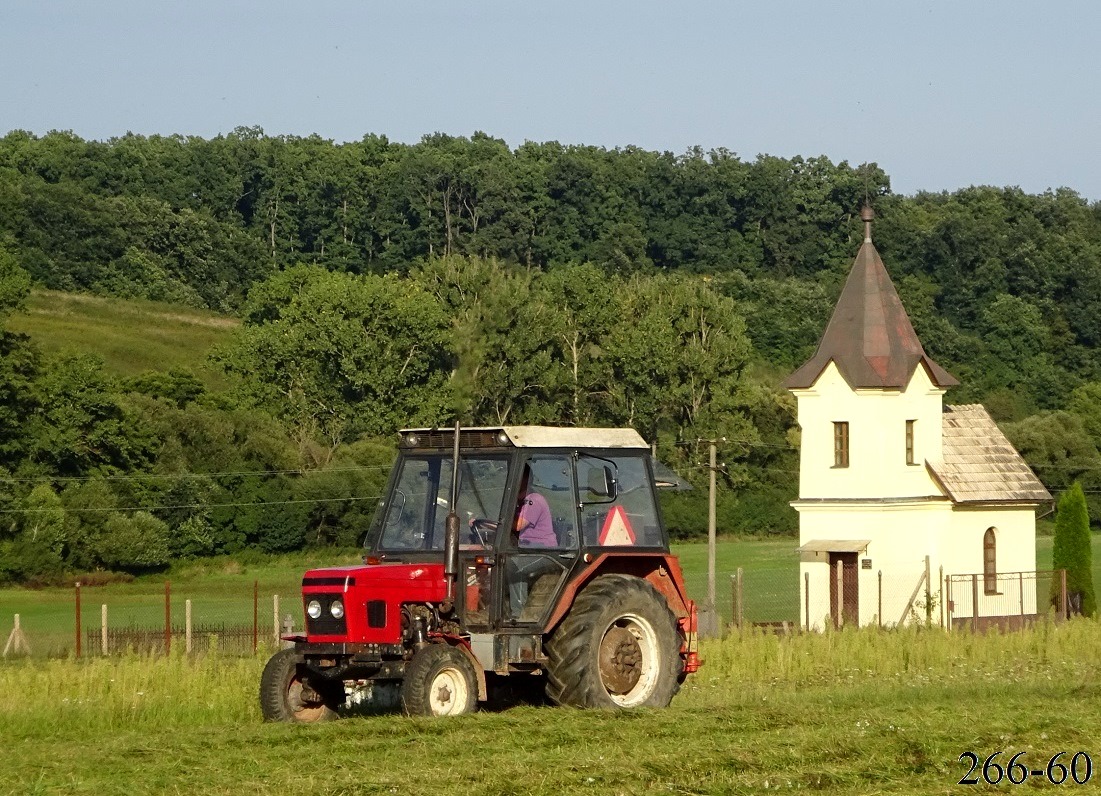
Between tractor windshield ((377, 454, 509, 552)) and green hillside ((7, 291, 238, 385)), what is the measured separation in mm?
→ 73069

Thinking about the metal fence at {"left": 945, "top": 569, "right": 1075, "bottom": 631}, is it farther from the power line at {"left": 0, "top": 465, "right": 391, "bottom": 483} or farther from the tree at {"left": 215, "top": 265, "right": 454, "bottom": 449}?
the tree at {"left": 215, "top": 265, "right": 454, "bottom": 449}

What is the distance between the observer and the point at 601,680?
14617 millimetres

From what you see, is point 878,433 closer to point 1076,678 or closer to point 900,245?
point 1076,678

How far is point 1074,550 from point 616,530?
28.8 m

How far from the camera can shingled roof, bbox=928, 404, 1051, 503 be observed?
46.1 m

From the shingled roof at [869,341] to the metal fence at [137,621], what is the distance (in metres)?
15.0

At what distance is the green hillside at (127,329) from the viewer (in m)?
93.7

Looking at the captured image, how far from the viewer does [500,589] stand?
14.3 metres

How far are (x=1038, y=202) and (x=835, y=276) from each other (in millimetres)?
19456

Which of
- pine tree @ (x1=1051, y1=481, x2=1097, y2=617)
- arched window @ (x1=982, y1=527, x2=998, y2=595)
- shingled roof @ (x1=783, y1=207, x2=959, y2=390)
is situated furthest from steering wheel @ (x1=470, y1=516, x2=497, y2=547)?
arched window @ (x1=982, y1=527, x2=998, y2=595)

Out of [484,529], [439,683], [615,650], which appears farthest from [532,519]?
[439,683]

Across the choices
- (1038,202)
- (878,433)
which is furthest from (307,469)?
(1038,202)

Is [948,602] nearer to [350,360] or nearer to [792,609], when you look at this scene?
[792,609]

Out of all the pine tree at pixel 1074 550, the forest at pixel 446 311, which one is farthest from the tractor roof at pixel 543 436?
the pine tree at pixel 1074 550
